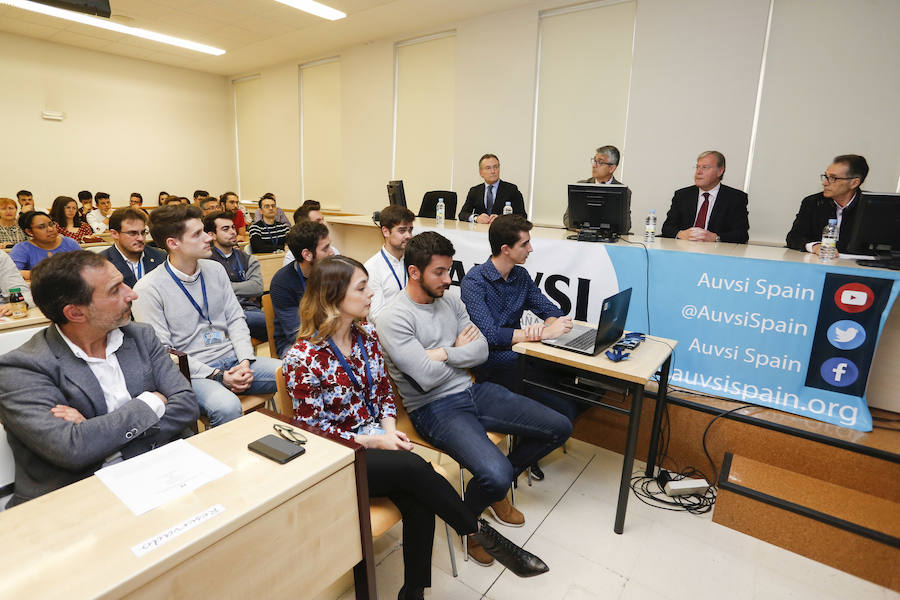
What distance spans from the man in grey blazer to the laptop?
1.61 metres

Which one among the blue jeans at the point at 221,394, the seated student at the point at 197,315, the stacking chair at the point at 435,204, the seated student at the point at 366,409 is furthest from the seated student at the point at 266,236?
the seated student at the point at 366,409

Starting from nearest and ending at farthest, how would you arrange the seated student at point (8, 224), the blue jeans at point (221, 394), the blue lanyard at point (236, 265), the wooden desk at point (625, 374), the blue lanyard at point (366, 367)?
the blue lanyard at point (366, 367) → the wooden desk at point (625, 374) → the blue jeans at point (221, 394) → the blue lanyard at point (236, 265) → the seated student at point (8, 224)

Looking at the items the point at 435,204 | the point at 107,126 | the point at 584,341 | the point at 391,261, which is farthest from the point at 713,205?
the point at 107,126

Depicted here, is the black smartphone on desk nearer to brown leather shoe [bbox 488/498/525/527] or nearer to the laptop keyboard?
brown leather shoe [bbox 488/498/525/527]

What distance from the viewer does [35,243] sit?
3582 millimetres

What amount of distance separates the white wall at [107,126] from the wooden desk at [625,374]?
9057 mm

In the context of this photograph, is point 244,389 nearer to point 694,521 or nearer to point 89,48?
point 694,521

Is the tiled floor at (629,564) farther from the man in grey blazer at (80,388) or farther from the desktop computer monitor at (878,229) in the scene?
the desktop computer monitor at (878,229)

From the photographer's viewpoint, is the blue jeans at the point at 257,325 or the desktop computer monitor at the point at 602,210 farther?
the blue jeans at the point at 257,325

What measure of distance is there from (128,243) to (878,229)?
4.26 meters

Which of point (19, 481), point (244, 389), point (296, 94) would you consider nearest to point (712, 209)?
point (244, 389)

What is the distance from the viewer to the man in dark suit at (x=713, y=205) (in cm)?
331

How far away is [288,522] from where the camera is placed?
112 centimetres

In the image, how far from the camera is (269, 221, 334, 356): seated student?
2730mm
